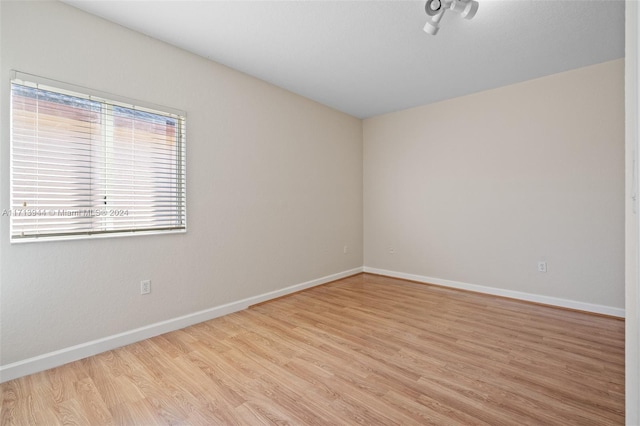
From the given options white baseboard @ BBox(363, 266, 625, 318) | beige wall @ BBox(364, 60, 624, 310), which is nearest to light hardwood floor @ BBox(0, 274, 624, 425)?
white baseboard @ BBox(363, 266, 625, 318)

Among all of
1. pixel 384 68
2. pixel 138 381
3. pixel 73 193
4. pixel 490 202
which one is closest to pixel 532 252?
pixel 490 202

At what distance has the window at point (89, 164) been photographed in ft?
6.41

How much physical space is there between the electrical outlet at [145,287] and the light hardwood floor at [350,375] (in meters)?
0.42

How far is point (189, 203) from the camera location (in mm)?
2787

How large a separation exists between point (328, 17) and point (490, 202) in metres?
2.91

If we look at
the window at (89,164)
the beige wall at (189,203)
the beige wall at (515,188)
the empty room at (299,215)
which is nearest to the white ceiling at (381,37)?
the empty room at (299,215)

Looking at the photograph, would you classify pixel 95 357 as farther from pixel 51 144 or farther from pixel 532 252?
pixel 532 252

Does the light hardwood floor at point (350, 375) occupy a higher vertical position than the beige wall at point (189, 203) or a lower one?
lower

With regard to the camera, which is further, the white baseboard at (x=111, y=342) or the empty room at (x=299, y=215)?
the white baseboard at (x=111, y=342)

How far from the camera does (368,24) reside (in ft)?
7.74

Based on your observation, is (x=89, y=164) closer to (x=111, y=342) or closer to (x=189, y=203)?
(x=189, y=203)

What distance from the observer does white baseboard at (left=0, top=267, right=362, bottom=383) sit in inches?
75.8

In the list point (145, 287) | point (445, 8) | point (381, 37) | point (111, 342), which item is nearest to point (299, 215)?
point (145, 287)

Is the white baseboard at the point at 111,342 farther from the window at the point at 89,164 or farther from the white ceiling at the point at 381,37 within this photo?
the white ceiling at the point at 381,37
